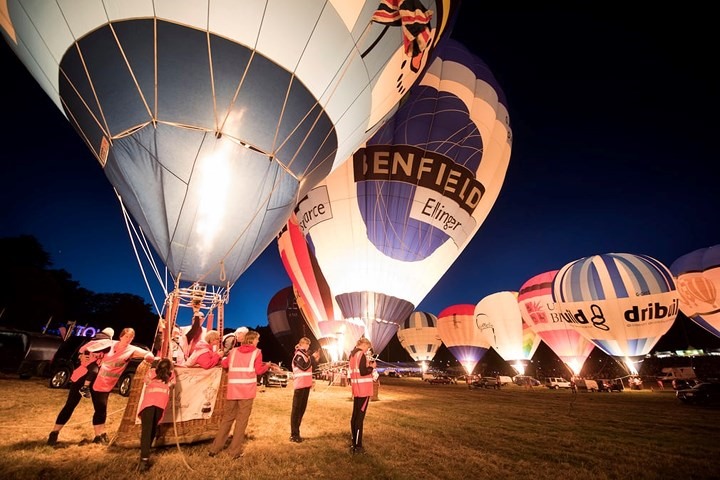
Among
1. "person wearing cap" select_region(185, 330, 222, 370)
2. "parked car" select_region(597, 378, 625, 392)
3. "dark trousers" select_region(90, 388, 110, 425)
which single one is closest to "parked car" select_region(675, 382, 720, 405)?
"parked car" select_region(597, 378, 625, 392)

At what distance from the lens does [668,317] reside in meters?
16.4

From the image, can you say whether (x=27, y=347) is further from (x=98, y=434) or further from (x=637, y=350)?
(x=637, y=350)

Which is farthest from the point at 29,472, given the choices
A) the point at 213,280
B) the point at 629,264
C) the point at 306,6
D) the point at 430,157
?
the point at 629,264

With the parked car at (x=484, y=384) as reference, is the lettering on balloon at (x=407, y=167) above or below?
above

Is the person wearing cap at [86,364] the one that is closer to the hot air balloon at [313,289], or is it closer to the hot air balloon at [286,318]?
the hot air balloon at [313,289]

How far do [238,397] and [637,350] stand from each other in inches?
831

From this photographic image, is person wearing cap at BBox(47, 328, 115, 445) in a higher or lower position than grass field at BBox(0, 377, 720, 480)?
higher

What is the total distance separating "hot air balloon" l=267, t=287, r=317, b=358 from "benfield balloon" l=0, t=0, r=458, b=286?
80.1 ft

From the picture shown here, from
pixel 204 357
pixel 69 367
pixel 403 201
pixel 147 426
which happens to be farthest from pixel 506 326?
pixel 147 426

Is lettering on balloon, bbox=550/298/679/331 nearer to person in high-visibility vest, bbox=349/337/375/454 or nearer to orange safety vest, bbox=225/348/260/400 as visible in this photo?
person in high-visibility vest, bbox=349/337/375/454

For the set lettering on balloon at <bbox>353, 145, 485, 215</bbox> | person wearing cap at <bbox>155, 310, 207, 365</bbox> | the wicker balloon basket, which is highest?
lettering on balloon at <bbox>353, 145, 485, 215</bbox>

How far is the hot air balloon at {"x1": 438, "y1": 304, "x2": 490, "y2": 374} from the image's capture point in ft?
90.2

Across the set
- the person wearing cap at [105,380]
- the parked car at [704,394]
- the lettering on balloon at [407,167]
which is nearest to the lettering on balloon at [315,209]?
the lettering on balloon at [407,167]

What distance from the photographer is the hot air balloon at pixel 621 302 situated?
16281 mm
